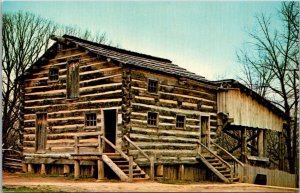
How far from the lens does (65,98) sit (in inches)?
863

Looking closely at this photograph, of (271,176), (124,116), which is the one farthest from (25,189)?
(271,176)

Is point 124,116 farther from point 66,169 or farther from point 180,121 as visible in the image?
point 180,121

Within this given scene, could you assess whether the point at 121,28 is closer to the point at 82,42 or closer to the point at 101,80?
the point at 101,80

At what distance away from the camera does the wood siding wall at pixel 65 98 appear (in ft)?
66.3

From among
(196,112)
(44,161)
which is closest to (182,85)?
(196,112)

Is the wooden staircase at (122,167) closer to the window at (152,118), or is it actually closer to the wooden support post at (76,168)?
the wooden support post at (76,168)

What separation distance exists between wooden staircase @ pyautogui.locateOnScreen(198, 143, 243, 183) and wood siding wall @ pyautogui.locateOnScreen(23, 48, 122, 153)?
187 inches

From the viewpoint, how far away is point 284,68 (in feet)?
57.9

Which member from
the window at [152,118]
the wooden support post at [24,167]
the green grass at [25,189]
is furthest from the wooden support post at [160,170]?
the wooden support post at [24,167]

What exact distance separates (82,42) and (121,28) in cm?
665

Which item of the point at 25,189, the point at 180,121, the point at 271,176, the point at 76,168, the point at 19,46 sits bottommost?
the point at 271,176

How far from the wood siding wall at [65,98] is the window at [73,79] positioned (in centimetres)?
23

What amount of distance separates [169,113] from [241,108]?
449cm

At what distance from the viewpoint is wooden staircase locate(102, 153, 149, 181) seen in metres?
17.6
